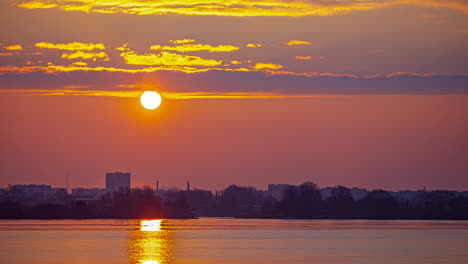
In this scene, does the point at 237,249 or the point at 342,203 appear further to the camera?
the point at 342,203

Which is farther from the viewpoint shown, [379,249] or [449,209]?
[449,209]

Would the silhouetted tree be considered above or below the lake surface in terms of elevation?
above

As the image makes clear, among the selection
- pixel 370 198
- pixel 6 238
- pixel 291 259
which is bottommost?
pixel 291 259

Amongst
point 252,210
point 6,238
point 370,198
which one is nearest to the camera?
point 6,238

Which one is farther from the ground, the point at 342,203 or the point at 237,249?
the point at 342,203

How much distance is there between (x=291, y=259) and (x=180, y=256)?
8036mm

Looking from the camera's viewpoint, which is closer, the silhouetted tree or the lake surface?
the lake surface

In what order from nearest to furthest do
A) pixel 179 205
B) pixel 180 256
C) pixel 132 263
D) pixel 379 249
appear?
pixel 132 263
pixel 180 256
pixel 379 249
pixel 179 205

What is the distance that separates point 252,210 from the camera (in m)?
192

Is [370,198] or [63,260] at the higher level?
[370,198]

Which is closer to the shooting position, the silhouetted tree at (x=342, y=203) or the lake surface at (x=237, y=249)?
the lake surface at (x=237, y=249)

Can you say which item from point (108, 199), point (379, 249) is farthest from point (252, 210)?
point (379, 249)

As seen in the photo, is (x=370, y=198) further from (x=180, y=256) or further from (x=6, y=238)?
(x=180, y=256)

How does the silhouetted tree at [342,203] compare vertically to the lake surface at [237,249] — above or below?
above
